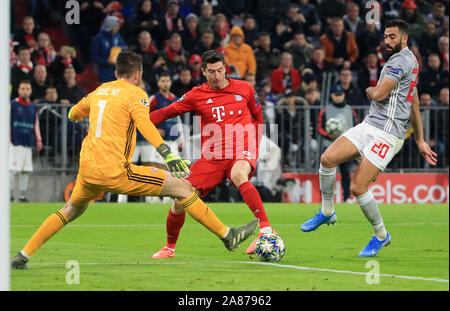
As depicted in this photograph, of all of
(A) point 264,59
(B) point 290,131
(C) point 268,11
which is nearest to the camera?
(B) point 290,131

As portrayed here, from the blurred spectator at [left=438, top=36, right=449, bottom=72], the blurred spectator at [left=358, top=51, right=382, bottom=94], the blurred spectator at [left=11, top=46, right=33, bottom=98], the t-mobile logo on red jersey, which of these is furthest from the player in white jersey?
the blurred spectator at [left=438, top=36, right=449, bottom=72]

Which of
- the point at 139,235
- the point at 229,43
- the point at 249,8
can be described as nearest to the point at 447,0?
the point at 249,8

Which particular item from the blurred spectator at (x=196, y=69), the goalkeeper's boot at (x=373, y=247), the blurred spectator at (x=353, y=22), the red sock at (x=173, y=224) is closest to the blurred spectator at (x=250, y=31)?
the blurred spectator at (x=196, y=69)

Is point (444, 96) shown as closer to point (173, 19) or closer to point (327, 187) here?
point (173, 19)

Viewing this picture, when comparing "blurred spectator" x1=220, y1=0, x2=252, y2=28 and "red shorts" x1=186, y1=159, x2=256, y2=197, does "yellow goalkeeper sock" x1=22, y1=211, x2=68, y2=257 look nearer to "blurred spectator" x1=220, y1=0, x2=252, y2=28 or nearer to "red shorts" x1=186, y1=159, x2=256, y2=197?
"red shorts" x1=186, y1=159, x2=256, y2=197

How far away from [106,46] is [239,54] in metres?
2.84

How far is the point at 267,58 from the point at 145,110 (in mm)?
12815

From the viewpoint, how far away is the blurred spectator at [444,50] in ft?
68.9

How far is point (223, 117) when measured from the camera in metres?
9.59

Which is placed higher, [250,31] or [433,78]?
[250,31]

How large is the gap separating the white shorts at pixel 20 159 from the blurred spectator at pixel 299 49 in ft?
21.1

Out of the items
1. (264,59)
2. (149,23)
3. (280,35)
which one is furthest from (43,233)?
(280,35)

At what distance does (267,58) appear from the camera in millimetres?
20469

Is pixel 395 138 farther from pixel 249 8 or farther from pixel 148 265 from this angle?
pixel 249 8
